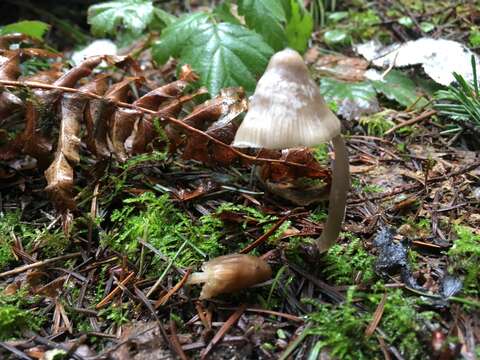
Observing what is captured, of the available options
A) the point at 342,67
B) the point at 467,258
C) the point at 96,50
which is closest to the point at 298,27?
the point at 342,67

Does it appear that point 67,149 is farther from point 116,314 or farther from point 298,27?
point 298,27

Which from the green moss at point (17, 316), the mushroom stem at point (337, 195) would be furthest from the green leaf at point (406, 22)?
the green moss at point (17, 316)

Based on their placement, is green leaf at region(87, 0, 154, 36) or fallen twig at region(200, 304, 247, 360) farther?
green leaf at region(87, 0, 154, 36)

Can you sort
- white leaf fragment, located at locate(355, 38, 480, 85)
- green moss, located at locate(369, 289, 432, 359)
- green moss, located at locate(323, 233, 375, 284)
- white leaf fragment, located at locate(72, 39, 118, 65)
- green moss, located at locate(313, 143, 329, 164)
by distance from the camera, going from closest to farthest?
green moss, located at locate(369, 289, 432, 359), green moss, located at locate(323, 233, 375, 284), green moss, located at locate(313, 143, 329, 164), white leaf fragment, located at locate(355, 38, 480, 85), white leaf fragment, located at locate(72, 39, 118, 65)

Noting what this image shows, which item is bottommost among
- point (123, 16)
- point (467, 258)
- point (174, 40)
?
point (467, 258)

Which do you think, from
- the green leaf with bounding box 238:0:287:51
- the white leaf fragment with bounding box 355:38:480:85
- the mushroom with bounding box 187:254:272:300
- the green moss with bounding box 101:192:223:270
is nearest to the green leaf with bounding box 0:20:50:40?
the green leaf with bounding box 238:0:287:51

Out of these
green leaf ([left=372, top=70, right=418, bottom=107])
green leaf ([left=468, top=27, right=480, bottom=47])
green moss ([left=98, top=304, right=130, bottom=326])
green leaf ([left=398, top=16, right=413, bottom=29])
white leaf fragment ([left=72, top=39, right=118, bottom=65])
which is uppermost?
green leaf ([left=398, top=16, right=413, bottom=29])

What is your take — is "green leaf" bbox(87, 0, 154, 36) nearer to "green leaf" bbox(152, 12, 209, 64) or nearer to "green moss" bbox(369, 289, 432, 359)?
"green leaf" bbox(152, 12, 209, 64)
